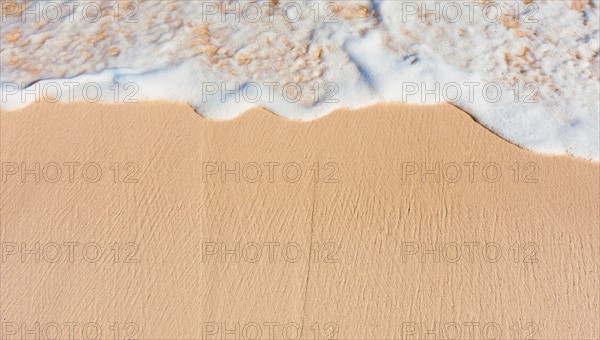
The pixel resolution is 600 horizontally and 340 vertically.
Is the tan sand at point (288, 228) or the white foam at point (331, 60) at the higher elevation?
the white foam at point (331, 60)

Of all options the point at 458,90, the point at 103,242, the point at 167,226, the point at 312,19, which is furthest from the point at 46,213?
the point at 458,90

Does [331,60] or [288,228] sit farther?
[331,60]

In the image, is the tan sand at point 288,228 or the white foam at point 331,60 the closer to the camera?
the tan sand at point 288,228

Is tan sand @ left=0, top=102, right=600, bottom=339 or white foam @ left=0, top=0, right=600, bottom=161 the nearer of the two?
tan sand @ left=0, top=102, right=600, bottom=339

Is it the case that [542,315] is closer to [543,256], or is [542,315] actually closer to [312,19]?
[543,256]

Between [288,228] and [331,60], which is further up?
[331,60]
